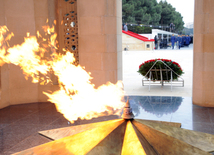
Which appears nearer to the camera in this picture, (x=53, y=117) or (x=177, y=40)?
(x=53, y=117)

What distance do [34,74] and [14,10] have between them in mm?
1710

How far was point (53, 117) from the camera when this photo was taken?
591 centimetres

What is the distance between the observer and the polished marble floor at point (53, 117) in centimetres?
462

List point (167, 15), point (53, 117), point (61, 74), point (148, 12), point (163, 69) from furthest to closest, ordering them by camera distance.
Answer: point (167, 15), point (148, 12), point (163, 69), point (61, 74), point (53, 117)

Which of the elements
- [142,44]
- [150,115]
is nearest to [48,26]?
[150,115]

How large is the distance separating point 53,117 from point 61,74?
1.47 metres

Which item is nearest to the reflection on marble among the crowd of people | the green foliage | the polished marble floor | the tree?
the polished marble floor

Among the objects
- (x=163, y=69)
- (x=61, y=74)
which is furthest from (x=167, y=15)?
(x=61, y=74)

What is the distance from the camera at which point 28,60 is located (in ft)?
21.1

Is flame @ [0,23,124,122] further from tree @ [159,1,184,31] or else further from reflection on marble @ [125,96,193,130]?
tree @ [159,1,184,31]

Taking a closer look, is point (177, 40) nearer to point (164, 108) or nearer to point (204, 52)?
point (204, 52)

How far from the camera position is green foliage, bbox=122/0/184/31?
1591 inches

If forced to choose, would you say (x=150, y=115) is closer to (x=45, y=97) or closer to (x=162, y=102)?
(x=162, y=102)

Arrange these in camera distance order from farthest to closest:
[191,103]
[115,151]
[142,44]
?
[142,44], [191,103], [115,151]
